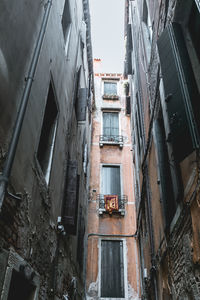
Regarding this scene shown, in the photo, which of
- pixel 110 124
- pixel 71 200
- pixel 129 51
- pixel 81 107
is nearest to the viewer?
pixel 71 200

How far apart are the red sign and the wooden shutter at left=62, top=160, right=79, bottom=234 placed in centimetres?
558

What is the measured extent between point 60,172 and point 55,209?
915mm

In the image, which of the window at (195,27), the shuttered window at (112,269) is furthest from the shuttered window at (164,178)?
the shuttered window at (112,269)

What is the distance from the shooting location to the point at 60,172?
239 inches

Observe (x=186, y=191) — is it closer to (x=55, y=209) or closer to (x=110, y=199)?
(x=55, y=209)

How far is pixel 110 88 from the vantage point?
17938 mm

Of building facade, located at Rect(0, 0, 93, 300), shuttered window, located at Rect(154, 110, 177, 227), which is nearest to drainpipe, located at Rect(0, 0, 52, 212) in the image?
building facade, located at Rect(0, 0, 93, 300)

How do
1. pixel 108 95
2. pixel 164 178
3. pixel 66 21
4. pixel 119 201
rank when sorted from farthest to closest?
pixel 108 95, pixel 119 201, pixel 66 21, pixel 164 178

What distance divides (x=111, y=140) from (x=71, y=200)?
8.87 m

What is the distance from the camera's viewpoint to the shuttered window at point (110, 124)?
1538cm

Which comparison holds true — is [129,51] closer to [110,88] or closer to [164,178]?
[110,88]

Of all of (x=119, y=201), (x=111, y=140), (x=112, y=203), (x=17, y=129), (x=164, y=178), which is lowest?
(x=17, y=129)

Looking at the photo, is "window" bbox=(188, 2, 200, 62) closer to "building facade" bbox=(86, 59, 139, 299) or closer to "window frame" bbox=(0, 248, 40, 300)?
"window frame" bbox=(0, 248, 40, 300)

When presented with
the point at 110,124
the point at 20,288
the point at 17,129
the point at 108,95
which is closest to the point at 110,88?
the point at 108,95
